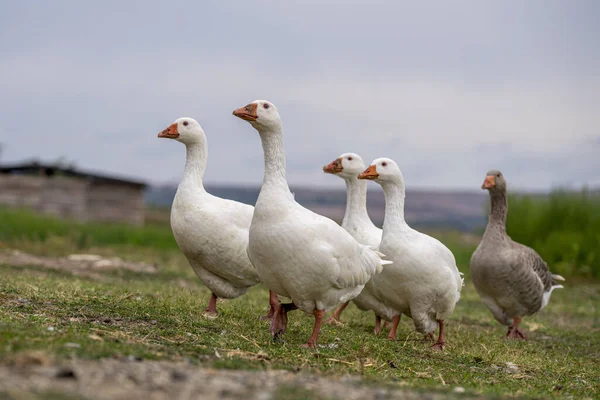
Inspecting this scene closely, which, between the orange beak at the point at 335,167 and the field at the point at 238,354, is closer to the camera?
the field at the point at 238,354

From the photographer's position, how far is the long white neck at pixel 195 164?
9748 millimetres

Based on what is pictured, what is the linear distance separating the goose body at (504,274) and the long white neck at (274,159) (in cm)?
491

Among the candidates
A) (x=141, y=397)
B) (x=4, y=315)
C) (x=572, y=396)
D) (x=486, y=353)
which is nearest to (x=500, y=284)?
(x=486, y=353)

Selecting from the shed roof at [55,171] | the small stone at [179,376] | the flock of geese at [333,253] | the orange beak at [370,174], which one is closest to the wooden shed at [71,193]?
the shed roof at [55,171]

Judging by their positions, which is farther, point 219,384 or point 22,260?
point 22,260

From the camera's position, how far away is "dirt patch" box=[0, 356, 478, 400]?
4293mm

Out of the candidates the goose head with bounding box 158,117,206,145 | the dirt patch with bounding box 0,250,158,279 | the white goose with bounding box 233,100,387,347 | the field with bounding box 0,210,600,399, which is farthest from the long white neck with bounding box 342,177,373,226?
the dirt patch with bounding box 0,250,158,279

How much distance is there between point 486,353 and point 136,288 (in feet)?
19.7

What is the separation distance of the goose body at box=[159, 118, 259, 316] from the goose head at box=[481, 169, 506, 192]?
4393 mm

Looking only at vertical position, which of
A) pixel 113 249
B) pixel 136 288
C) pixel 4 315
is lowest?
pixel 113 249

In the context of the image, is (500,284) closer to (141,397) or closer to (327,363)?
(327,363)

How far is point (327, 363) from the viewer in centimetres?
669

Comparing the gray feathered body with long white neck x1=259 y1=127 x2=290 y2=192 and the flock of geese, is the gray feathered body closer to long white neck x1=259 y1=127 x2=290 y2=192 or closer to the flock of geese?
the flock of geese

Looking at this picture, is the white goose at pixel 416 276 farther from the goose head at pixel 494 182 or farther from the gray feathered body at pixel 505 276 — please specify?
the goose head at pixel 494 182
